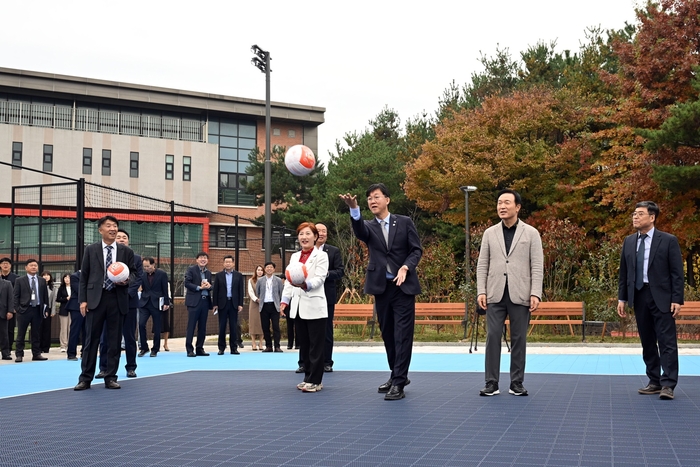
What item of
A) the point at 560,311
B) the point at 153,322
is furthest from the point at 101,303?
the point at 560,311

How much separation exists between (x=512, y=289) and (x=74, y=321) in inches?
394

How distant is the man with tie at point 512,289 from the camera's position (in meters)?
8.44

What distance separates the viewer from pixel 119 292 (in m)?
10.1

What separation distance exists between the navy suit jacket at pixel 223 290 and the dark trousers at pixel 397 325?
888 centimetres

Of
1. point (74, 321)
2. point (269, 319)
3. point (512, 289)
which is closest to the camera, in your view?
point (512, 289)

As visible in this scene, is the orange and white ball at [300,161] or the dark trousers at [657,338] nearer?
the dark trousers at [657,338]

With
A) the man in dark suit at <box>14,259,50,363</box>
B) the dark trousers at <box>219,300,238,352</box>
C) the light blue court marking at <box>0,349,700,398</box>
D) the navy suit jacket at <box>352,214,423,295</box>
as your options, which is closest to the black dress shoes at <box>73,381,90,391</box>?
the light blue court marking at <box>0,349,700,398</box>

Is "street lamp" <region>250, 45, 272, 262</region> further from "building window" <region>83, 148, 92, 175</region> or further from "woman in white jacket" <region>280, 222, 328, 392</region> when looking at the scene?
"building window" <region>83, 148, 92, 175</region>

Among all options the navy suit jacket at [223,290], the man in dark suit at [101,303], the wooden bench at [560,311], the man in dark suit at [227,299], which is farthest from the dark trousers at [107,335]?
the wooden bench at [560,311]

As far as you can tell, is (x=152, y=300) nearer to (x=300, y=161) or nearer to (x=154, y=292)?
(x=154, y=292)

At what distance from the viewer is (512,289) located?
8.46 meters

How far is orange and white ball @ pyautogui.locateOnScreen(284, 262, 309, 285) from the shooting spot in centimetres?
904

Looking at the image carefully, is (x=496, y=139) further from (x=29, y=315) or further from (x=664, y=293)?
(x=664, y=293)

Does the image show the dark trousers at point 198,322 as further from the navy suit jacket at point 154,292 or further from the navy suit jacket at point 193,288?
the navy suit jacket at point 154,292
